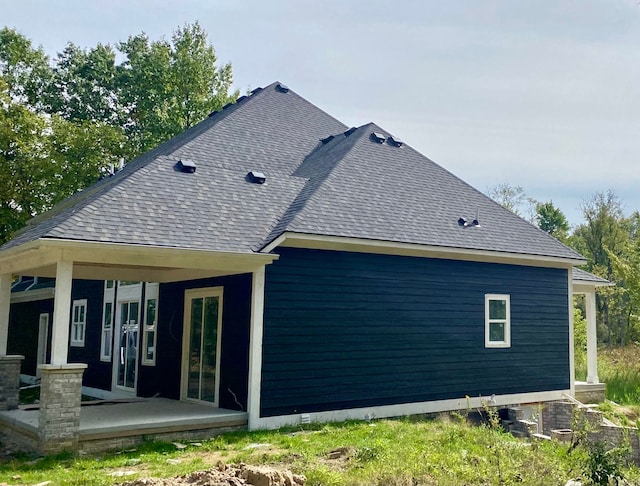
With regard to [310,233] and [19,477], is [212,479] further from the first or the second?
[310,233]

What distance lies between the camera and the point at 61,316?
8.41 m

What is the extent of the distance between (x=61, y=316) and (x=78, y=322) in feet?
33.7

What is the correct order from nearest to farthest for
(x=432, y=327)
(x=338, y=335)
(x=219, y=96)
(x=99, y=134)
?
(x=338, y=335) < (x=432, y=327) < (x=99, y=134) < (x=219, y=96)

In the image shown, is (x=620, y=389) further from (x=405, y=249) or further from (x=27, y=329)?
(x=27, y=329)

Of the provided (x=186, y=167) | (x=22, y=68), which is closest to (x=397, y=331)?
(x=186, y=167)

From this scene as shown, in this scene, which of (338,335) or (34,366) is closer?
(338,335)

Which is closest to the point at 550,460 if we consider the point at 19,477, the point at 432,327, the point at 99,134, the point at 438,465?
the point at 438,465

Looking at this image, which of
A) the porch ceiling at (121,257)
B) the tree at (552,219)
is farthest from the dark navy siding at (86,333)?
the tree at (552,219)

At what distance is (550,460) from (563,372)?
24.9ft

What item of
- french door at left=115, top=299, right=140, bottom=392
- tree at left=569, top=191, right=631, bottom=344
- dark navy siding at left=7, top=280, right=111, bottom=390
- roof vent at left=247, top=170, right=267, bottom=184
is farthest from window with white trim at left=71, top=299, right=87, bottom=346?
tree at left=569, top=191, right=631, bottom=344

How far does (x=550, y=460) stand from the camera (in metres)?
7.20

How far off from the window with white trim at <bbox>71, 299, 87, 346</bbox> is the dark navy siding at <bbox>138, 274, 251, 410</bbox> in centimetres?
446

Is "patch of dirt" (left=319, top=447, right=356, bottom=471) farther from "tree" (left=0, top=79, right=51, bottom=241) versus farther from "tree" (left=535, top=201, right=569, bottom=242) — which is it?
"tree" (left=535, top=201, right=569, bottom=242)

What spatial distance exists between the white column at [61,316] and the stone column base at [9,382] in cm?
296
